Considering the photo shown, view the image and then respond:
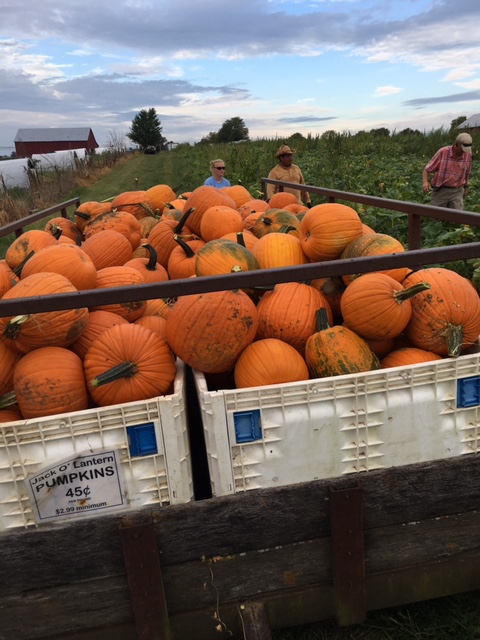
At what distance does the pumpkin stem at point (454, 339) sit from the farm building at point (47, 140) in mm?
88631

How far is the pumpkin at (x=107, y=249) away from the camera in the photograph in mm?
3395

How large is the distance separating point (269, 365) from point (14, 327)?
41.2 inches

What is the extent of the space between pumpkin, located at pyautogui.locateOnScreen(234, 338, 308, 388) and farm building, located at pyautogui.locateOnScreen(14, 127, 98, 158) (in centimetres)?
8834

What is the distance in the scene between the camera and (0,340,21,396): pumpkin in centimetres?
225

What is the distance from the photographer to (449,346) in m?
2.09

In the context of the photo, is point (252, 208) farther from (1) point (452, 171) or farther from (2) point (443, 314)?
(1) point (452, 171)

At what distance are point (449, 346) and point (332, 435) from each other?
608 mm

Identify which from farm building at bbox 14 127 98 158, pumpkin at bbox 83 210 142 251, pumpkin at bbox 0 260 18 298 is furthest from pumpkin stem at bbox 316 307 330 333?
farm building at bbox 14 127 98 158

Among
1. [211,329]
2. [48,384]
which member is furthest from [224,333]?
[48,384]

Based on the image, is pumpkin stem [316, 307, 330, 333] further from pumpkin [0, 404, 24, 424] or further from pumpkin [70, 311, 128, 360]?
pumpkin [0, 404, 24, 424]

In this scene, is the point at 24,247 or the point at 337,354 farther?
the point at 24,247

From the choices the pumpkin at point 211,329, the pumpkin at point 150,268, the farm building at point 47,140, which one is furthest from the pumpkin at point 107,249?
the farm building at point 47,140

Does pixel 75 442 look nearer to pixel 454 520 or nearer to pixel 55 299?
pixel 55 299

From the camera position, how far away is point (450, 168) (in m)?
9.38
